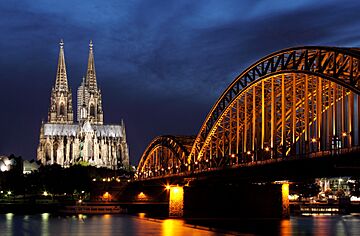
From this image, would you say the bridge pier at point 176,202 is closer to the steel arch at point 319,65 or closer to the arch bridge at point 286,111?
the arch bridge at point 286,111

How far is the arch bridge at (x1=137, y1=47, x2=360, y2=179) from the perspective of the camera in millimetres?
68062

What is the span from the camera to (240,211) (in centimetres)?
11431

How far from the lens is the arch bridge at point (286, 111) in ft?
223

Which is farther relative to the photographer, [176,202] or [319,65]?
[176,202]

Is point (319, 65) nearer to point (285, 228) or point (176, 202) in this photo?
point (285, 228)

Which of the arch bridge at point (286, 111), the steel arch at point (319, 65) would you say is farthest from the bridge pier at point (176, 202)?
the steel arch at point (319, 65)

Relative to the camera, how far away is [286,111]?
98.4 m

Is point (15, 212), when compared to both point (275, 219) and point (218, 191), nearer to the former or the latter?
point (218, 191)

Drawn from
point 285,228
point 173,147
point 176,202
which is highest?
point 173,147

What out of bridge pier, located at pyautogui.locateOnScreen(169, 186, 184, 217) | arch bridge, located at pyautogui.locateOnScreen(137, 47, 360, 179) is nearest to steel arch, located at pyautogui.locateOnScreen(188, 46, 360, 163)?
arch bridge, located at pyautogui.locateOnScreen(137, 47, 360, 179)

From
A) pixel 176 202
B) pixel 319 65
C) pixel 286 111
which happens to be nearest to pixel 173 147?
pixel 176 202

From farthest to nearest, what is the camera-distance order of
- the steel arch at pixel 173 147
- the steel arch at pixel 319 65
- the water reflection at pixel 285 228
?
the steel arch at pixel 173 147
the water reflection at pixel 285 228
the steel arch at pixel 319 65

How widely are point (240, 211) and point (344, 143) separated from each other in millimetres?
49201

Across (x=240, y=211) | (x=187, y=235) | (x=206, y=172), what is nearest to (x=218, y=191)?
(x=240, y=211)
